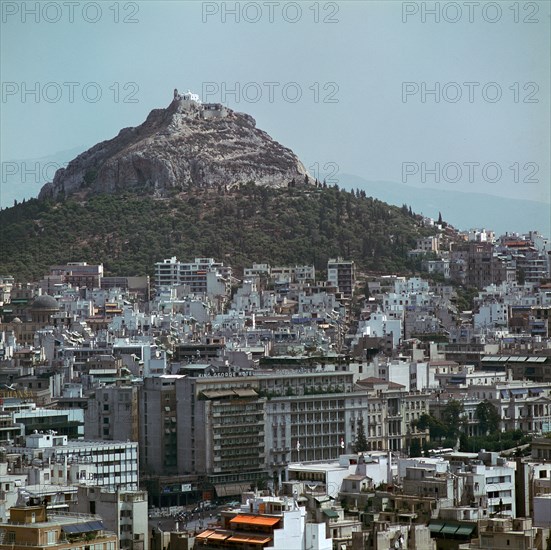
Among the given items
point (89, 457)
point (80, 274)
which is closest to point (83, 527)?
point (89, 457)

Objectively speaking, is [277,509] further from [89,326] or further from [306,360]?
[89,326]

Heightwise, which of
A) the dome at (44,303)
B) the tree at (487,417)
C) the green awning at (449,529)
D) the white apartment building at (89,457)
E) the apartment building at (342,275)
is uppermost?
the apartment building at (342,275)

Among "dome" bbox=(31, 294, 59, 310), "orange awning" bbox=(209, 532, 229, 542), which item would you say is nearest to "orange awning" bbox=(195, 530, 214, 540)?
"orange awning" bbox=(209, 532, 229, 542)

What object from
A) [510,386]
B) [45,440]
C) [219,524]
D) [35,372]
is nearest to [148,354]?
[35,372]

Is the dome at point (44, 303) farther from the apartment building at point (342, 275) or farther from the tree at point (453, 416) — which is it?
the tree at point (453, 416)

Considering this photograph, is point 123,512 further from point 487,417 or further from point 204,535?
point 487,417

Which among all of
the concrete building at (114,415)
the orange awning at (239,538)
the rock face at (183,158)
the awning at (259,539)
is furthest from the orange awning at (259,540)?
the rock face at (183,158)

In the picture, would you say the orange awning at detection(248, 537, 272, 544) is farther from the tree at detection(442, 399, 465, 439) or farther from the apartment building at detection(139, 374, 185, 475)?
the tree at detection(442, 399, 465, 439)
